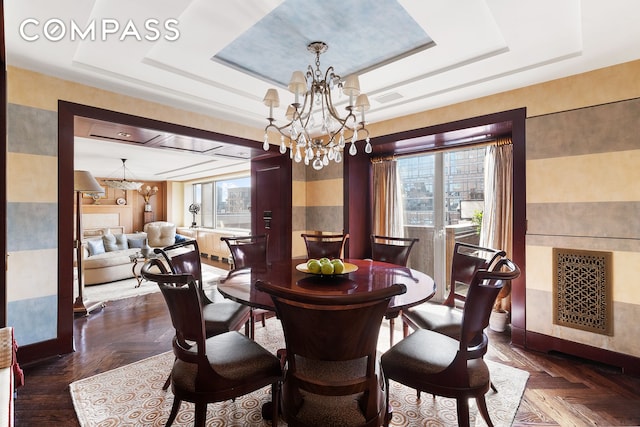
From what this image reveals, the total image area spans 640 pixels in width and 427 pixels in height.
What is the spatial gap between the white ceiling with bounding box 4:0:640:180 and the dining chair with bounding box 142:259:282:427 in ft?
5.23

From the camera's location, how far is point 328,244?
345 centimetres

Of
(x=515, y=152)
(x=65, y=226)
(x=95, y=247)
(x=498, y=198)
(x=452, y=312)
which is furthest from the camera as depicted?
(x=95, y=247)

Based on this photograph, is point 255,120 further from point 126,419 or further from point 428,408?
point 428,408

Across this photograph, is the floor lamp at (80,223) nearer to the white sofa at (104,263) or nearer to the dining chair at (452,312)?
the white sofa at (104,263)

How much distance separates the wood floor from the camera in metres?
1.86

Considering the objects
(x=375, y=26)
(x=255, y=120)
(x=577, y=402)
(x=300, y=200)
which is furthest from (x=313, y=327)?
(x=300, y=200)

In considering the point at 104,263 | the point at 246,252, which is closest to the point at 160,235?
the point at 104,263

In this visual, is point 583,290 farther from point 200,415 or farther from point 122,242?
point 122,242

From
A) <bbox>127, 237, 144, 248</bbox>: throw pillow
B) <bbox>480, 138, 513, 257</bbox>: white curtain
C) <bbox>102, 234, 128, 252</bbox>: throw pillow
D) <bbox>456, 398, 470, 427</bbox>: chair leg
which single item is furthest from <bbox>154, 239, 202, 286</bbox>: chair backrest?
<bbox>127, 237, 144, 248</bbox>: throw pillow

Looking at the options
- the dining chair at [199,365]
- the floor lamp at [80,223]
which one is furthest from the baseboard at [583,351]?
the floor lamp at [80,223]

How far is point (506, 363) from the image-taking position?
253 centimetres

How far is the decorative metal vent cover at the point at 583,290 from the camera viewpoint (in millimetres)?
2469

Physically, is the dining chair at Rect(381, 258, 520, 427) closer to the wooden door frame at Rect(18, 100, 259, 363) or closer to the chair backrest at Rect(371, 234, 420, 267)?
the chair backrest at Rect(371, 234, 420, 267)

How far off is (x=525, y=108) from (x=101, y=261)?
6538mm
